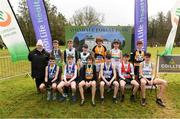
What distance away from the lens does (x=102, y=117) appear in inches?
291

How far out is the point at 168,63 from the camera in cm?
991

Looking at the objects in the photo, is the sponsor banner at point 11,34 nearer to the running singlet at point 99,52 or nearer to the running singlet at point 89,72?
the running singlet at point 99,52

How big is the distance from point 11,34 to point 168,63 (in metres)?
5.67

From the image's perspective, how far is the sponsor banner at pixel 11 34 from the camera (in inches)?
407

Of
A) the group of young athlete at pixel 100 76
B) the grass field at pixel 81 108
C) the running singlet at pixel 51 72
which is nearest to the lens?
the grass field at pixel 81 108

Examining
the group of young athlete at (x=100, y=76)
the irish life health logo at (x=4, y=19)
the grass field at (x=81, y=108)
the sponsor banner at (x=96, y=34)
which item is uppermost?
the irish life health logo at (x=4, y=19)

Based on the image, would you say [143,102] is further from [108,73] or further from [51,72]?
[51,72]

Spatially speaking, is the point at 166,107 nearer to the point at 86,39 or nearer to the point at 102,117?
the point at 102,117

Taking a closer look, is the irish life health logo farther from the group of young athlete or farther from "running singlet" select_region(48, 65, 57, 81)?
"running singlet" select_region(48, 65, 57, 81)

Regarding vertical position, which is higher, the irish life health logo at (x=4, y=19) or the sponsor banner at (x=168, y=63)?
the irish life health logo at (x=4, y=19)

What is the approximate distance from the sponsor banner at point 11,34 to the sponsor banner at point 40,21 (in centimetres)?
81

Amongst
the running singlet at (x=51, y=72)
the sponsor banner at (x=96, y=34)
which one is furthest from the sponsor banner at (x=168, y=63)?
the running singlet at (x=51, y=72)

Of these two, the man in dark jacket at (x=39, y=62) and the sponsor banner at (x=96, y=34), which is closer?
the man in dark jacket at (x=39, y=62)

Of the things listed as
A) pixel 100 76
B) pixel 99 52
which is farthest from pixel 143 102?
pixel 99 52
